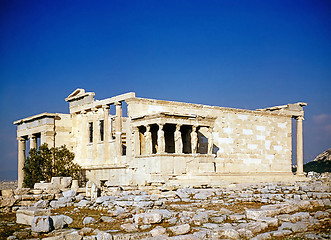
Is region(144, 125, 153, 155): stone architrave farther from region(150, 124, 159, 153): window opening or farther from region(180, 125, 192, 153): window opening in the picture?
region(180, 125, 192, 153): window opening

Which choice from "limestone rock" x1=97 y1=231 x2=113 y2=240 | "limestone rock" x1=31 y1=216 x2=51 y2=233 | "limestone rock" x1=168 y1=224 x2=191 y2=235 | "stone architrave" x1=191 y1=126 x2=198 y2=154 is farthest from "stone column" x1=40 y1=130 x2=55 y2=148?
"limestone rock" x1=168 y1=224 x2=191 y2=235

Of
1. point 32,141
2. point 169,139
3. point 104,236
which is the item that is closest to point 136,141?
point 169,139

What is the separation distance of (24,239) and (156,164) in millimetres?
13778

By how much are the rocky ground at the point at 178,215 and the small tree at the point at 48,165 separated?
10193 mm

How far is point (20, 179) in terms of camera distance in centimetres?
3219

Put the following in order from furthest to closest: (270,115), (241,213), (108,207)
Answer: (270,115) → (108,207) → (241,213)

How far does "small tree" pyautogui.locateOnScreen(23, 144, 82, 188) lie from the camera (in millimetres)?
27781

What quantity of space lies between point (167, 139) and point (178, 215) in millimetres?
15708

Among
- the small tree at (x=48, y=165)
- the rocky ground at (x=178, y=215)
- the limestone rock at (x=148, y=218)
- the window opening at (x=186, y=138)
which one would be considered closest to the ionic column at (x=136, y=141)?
the window opening at (x=186, y=138)

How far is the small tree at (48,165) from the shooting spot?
2778cm

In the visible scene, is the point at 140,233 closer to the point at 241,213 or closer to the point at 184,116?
the point at 241,213

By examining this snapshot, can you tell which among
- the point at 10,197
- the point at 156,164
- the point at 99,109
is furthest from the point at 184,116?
the point at 10,197

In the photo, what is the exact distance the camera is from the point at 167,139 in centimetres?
2817

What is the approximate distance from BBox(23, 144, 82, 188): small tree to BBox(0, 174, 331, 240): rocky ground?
10.2m
